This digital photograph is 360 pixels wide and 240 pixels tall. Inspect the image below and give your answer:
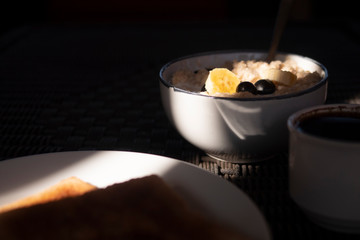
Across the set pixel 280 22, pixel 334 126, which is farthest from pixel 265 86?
pixel 280 22

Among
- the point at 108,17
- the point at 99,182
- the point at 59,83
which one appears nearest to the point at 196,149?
the point at 99,182

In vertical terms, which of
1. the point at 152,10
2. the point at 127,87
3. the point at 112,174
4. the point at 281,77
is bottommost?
the point at 152,10

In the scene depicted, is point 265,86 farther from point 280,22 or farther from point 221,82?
point 280,22

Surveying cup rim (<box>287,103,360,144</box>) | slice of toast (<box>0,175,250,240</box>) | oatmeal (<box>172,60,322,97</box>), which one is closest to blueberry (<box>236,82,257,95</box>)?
oatmeal (<box>172,60,322,97</box>)

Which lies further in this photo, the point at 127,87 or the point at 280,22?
the point at 127,87

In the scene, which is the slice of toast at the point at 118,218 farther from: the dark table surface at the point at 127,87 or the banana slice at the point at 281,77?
the banana slice at the point at 281,77

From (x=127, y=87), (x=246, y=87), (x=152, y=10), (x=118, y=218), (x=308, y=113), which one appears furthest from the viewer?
(x=152, y=10)

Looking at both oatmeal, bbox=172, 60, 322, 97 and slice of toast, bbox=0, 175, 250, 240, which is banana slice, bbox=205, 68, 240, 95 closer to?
oatmeal, bbox=172, 60, 322, 97
